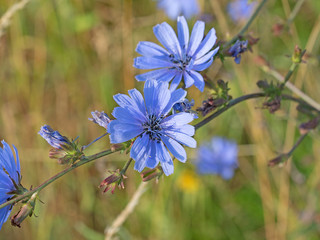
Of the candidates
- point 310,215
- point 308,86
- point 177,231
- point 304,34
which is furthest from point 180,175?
point 304,34

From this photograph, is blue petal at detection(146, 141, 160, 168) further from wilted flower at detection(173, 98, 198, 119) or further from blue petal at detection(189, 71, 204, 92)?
blue petal at detection(189, 71, 204, 92)

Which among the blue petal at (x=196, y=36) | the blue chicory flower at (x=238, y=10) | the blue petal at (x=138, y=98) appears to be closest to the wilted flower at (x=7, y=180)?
the blue petal at (x=138, y=98)

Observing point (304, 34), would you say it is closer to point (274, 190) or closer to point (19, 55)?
point (274, 190)

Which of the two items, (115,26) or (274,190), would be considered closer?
(274,190)

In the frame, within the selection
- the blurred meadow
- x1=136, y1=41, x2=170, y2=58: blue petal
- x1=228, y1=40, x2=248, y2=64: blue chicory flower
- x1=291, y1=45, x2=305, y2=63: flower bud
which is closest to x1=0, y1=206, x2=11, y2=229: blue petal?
x1=136, y1=41, x2=170, y2=58: blue petal

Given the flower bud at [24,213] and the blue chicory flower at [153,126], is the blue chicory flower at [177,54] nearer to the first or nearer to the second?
the blue chicory flower at [153,126]
